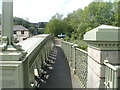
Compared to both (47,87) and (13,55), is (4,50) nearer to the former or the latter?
(13,55)

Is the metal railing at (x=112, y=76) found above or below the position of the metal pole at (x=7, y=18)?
below

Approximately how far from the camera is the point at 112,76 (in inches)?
86.2

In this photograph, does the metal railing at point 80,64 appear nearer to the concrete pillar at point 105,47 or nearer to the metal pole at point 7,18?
the concrete pillar at point 105,47

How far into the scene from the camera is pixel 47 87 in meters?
5.34

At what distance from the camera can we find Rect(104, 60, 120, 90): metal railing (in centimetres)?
209

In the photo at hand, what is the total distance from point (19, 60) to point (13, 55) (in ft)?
0.38

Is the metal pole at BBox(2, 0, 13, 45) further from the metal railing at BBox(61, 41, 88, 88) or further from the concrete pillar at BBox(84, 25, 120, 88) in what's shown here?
the metal railing at BBox(61, 41, 88, 88)

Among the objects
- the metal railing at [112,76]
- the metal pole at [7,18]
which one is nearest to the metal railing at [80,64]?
the metal railing at [112,76]

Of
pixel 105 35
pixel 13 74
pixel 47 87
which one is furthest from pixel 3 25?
pixel 47 87

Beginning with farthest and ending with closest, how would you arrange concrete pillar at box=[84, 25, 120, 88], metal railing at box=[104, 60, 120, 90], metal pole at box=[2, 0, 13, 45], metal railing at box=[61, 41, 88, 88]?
metal railing at box=[61, 41, 88, 88] → metal pole at box=[2, 0, 13, 45] → concrete pillar at box=[84, 25, 120, 88] → metal railing at box=[104, 60, 120, 90]

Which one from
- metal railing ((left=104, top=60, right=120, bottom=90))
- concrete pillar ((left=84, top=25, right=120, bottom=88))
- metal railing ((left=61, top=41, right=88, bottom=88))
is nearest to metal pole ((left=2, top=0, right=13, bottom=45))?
concrete pillar ((left=84, top=25, right=120, bottom=88))

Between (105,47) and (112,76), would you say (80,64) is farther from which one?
(112,76)

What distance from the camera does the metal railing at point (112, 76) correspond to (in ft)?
6.87

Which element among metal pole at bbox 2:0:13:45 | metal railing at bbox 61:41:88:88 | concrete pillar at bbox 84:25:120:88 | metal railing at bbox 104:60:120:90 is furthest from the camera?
metal railing at bbox 61:41:88:88
